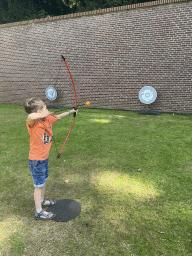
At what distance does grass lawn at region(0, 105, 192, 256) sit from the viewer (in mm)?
2039

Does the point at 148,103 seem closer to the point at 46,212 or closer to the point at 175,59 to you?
the point at 175,59

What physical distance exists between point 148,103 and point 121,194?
20.8ft

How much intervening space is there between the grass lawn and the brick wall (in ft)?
12.8

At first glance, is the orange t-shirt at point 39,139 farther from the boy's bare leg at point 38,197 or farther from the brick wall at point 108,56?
the brick wall at point 108,56

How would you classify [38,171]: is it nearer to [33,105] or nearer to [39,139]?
[39,139]

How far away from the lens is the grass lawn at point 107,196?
2039 millimetres

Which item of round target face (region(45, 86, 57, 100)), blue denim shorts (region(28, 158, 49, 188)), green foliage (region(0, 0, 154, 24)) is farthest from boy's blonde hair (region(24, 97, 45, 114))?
green foliage (region(0, 0, 154, 24))

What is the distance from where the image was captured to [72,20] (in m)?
9.62

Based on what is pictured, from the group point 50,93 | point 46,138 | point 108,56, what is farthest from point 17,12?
point 46,138

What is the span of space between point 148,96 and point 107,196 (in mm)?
6610

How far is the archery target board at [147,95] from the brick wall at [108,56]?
1.12 ft

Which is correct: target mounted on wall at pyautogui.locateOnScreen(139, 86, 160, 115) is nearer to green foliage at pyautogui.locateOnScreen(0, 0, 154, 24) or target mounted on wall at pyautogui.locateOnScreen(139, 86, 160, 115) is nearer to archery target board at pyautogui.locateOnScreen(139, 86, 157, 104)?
archery target board at pyautogui.locateOnScreen(139, 86, 157, 104)

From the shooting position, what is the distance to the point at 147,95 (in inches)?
341

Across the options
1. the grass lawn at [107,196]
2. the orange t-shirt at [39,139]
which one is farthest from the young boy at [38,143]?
the grass lawn at [107,196]
